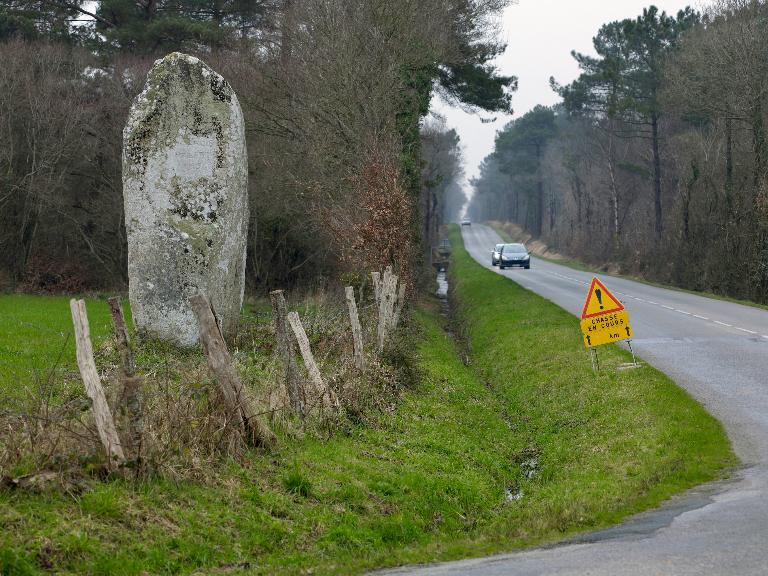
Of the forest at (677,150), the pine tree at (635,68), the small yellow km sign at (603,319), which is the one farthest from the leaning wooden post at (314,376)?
the pine tree at (635,68)

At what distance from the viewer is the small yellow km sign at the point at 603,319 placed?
56.3 feet

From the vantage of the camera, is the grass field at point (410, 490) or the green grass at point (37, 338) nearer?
the grass field at point (410, 490)

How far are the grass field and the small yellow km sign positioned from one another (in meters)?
0.76

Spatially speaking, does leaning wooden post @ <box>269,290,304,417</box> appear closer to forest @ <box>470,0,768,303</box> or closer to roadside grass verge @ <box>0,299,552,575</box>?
roadside grass verge @ <box>0,299,552,575</box>

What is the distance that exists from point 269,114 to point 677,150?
114 ft

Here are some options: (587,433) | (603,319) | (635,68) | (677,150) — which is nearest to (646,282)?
(677,150)

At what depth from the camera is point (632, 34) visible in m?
58.7

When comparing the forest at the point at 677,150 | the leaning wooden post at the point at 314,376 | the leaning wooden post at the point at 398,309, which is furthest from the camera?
the forest at the point at 677,150

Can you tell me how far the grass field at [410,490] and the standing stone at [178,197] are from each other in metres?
2.12

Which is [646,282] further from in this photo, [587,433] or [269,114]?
[587,433]

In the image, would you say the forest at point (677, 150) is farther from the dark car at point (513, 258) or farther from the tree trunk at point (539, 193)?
the dark car at point (513, 258)

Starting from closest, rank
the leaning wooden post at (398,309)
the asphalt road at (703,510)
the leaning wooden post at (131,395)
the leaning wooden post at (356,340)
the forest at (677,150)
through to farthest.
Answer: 1. the asphalt road at (703,510)
2. the leaning wooden post at (131,395)
3. the leaning wooden post at (356,340)
4. the leaning wooden post at (398,309)
5. the forest at (677,150)

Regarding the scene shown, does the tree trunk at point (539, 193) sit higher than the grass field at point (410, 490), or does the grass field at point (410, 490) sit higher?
the tree trunk at point (539, 193)

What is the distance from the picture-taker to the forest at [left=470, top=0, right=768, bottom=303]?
3822 centimetres
